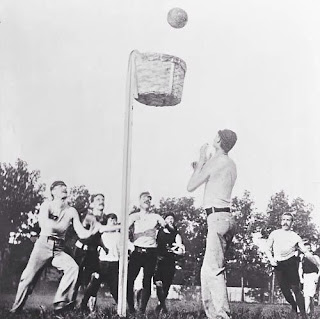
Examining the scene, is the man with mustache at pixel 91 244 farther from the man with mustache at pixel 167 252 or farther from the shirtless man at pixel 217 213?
the shirtless man at pixel 217 213

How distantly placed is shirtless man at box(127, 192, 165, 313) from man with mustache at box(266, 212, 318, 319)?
604 millimetres

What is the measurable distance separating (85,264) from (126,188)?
41 centimetres

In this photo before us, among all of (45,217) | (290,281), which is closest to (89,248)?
(45,217)

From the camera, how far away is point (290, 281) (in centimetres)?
345

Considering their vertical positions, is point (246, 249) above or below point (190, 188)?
below

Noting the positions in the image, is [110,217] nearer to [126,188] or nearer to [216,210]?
[126,188]

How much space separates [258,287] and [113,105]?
1.16 m

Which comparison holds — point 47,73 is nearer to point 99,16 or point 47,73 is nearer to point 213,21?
point 99,16

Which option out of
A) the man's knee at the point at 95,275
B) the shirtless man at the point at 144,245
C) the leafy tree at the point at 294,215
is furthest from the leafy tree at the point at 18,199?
the leafy tree at the point at 294,215

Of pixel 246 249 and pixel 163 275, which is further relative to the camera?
pixel 246 249

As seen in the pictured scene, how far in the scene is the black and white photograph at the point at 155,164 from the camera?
3.21 m

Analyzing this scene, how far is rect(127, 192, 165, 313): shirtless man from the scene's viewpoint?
128 inches

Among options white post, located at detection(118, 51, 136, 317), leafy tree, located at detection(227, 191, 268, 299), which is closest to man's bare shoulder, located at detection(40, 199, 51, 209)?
white post, located at detection(118, 51, 136, 317)

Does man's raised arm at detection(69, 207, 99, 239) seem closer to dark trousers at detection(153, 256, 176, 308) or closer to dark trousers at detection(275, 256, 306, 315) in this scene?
dark trousers at detection(153, 256, 176, 308)
